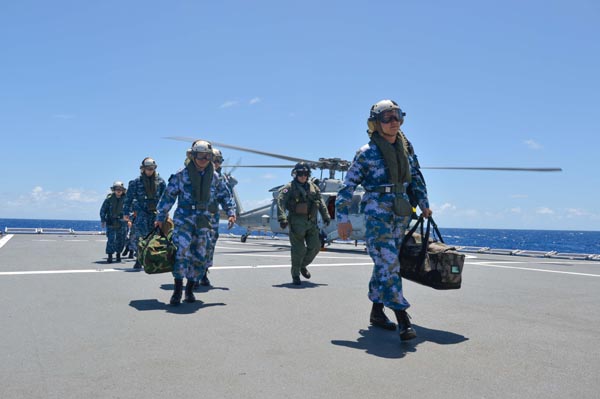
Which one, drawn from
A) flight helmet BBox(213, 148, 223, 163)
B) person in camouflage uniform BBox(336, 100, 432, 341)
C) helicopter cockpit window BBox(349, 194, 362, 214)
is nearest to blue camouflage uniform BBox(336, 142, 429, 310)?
person in camouflage uniform BBox(336, 100, 432, 341)

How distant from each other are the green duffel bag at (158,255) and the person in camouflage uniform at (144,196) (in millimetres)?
3873

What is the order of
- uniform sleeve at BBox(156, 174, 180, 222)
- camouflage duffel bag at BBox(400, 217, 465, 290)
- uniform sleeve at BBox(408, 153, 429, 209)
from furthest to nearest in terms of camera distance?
uniform sleeve at BBox(156, 174, 180, 222), uniform sleeve at BBox(408, 153, 429, 209), camouflage duffel bag at BBox(400, 217, 465, 290)

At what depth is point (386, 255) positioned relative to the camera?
4.29 m

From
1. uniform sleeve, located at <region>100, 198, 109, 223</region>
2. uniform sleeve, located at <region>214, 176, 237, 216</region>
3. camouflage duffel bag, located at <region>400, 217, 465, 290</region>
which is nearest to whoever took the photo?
camouflage duffel bag, located at <region>400, 217, 465, 290</region>

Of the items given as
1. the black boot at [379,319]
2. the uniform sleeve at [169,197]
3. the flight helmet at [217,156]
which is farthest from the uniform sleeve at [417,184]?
the flight helmet at [217,156]

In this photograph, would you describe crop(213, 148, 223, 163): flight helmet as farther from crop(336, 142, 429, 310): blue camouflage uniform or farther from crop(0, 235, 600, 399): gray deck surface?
crop(336, 142, 429, 310): blue camouflage uniform

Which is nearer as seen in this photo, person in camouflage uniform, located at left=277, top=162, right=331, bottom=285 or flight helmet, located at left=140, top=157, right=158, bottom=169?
person in camouflage uniform, located at left=277, top=162, right=331, bottom=285

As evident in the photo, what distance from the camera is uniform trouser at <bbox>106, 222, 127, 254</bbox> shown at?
10.9m

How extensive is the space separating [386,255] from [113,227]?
8.43 meters

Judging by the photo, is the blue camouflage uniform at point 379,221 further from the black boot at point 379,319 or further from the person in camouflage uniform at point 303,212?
the person in camouflage uniform at point 303,212

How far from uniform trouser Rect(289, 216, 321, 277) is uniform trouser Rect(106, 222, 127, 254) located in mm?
5033

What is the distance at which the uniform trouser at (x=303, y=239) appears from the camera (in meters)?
7.75

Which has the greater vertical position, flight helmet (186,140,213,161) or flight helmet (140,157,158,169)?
flight helmet (140,157,158,169)

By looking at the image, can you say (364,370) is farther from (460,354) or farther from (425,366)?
(460,354)
